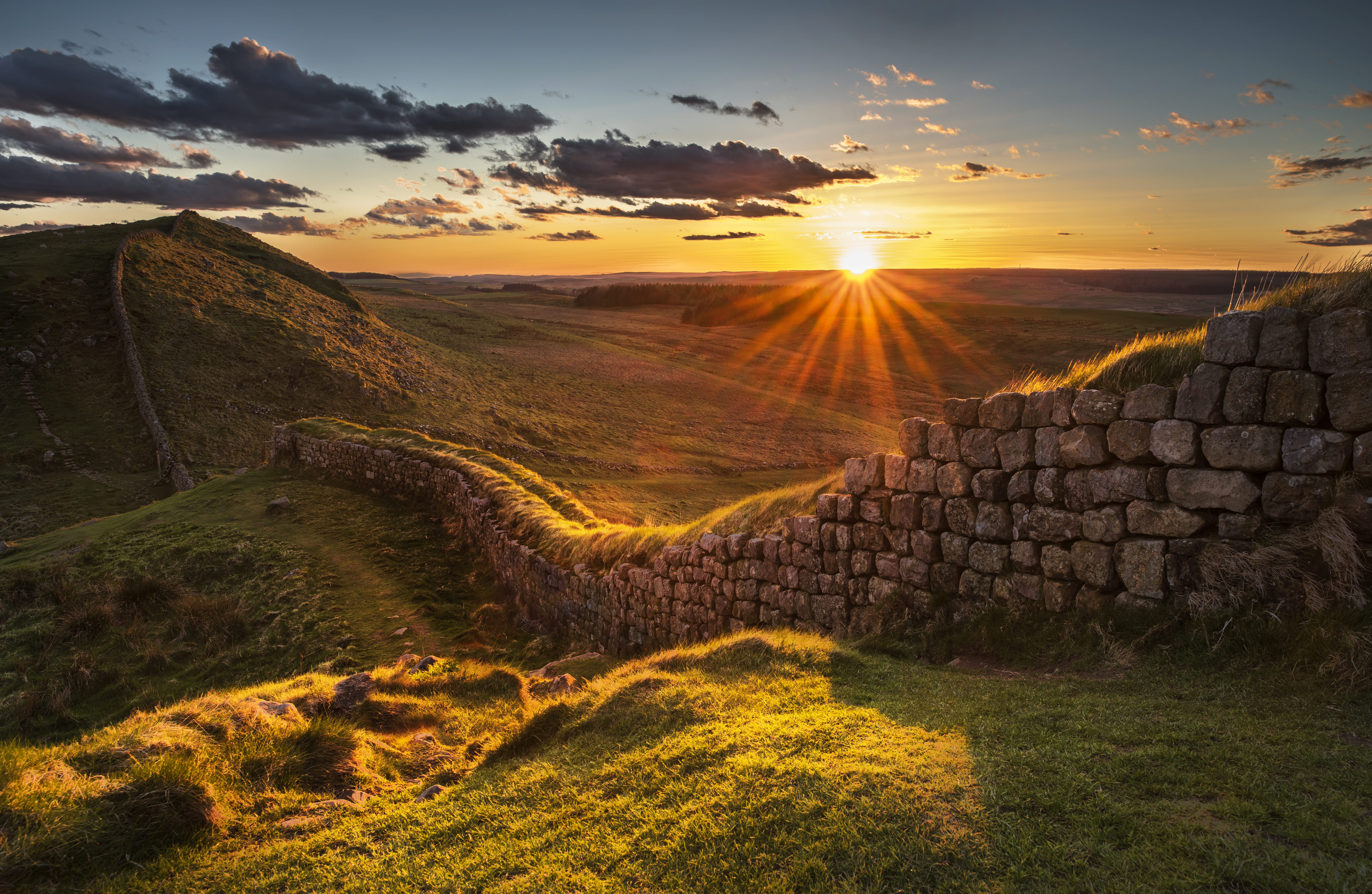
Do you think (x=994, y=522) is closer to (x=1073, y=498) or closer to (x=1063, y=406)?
(x=1073, y=498)

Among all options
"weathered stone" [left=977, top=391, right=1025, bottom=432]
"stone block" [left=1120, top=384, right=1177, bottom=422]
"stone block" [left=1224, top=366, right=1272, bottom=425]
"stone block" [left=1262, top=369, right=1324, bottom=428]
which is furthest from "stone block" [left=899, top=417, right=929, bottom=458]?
"stone block" [left=1262, top=369, right=1324, bottom=428]

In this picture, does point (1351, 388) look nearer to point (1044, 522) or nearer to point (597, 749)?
point (1044, 522)

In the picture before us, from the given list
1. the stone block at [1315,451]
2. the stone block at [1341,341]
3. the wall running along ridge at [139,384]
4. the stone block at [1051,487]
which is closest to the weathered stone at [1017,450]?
the stone block at [1051,487]

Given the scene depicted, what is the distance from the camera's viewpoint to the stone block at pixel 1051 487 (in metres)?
7.45

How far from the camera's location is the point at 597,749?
6520 mm

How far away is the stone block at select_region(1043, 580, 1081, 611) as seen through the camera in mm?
7344

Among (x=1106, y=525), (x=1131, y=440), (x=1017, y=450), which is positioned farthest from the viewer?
(x=1017, y=450)

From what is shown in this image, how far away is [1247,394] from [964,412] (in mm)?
2693

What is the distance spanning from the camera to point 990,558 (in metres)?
7.99

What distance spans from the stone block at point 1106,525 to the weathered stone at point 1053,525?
100 mm

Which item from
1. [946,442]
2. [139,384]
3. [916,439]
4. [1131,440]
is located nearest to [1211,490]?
[1131,440]

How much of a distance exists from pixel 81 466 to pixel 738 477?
28273 mm

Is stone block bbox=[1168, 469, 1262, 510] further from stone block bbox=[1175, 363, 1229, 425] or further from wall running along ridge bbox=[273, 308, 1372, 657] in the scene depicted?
stone block bbox=[1175, 363, 1229, 425]

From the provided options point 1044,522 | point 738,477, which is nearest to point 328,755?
point 1044,522
